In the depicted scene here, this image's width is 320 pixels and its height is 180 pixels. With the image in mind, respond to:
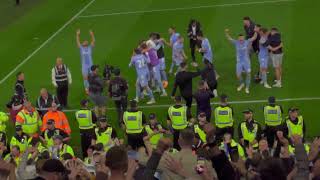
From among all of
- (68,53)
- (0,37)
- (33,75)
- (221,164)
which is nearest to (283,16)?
(68,53)

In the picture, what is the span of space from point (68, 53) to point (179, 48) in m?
6.25

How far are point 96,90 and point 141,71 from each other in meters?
1.55

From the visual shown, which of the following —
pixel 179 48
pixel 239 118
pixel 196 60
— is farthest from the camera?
pixel 196 60

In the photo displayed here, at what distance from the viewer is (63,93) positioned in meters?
19.2

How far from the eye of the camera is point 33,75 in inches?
902

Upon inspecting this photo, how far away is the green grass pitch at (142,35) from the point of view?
62.7 ft

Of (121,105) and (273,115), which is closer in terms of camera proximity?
(273,115)

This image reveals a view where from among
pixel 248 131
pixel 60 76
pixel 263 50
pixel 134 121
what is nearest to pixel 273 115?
pixel 248 131

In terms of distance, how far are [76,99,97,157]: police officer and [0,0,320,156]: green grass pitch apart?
117 cm

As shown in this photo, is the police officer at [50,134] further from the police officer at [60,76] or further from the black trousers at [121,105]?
the police officer at [60,76]

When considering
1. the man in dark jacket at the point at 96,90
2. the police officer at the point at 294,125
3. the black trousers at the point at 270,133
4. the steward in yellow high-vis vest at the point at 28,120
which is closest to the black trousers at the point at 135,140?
the steward in yellow high-vis vest at the point at 28,120

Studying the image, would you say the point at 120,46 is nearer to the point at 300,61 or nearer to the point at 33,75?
the point at 33,75

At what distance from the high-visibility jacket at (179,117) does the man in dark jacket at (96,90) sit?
3.44 metres

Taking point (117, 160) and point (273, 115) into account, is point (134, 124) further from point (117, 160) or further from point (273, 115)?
point (117, 160)
